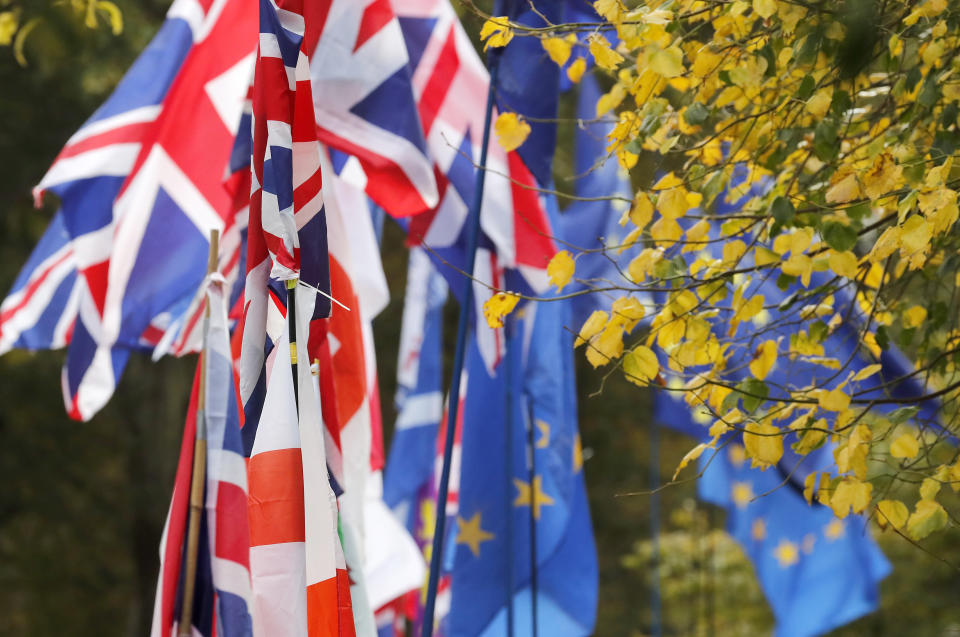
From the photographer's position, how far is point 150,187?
407cm

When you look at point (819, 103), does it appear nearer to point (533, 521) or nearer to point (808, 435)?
point (808, 435)

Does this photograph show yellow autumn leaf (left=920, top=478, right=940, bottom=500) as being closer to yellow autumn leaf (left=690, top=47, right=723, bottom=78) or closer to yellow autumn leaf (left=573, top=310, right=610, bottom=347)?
yellow autumn leaf (left=573, top=310, right=610, bottom=347)

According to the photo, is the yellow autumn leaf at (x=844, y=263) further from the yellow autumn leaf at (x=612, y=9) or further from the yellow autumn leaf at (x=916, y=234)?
the yellow autumn leaf at (x=612, y=9)

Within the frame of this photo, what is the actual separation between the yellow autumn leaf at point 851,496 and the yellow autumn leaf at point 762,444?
0.58ft

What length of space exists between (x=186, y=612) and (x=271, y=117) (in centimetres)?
157

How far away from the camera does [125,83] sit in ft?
14.3

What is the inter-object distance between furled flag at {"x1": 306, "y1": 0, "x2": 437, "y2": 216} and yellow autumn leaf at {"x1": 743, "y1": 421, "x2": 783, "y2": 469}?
1405 mm

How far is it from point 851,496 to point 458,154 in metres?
2.26

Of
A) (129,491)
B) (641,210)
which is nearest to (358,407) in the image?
(641,210)

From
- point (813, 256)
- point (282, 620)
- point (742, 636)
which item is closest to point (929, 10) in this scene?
point (813, 256)

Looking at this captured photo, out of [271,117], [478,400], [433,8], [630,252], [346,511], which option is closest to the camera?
[271,117]

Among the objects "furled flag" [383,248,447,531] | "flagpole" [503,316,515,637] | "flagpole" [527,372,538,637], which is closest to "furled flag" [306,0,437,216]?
"flagpole" [503,316,515,637]

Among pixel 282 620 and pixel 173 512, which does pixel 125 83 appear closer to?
pixel 173 512

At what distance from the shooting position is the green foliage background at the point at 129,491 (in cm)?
991
